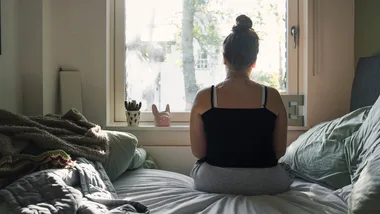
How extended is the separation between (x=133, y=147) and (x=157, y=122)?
1.49 feet

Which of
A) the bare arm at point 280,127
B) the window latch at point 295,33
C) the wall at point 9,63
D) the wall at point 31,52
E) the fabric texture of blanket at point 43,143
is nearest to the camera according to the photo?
the fabric texture of blanket at point 43,143

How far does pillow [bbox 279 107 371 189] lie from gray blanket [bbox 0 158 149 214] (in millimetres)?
739

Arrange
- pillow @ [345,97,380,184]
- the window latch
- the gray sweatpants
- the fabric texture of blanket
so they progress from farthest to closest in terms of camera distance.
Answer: the window latch → the gray sweatpants → pillow @ [345,97,380,184] → the fabric texture of blanket

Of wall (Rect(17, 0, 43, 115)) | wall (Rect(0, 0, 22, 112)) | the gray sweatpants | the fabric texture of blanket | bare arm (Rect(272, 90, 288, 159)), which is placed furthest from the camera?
wall (Rect(17, 0, 43, 115))

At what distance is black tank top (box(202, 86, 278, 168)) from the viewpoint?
1454mm

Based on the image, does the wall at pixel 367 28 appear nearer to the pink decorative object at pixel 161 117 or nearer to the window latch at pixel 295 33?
the window latch at pixel 295 33

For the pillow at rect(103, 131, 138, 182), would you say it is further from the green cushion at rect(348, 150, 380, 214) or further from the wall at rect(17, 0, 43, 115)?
the green cushion at rect(348, 150, 380, 214)

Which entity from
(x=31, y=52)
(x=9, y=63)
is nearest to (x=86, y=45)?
(x=31, y=52)

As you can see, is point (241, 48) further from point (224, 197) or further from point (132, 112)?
point (132, 112)

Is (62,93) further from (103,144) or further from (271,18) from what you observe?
(271,18)

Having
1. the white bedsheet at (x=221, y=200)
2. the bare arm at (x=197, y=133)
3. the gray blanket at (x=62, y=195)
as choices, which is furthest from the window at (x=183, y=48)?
the gray blanket at (x=62, y=195)

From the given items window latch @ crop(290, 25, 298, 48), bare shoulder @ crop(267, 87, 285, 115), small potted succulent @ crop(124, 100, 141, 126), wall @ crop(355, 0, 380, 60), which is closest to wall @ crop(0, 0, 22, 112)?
small potted succulent @ crop(124, 100, 141, 126)

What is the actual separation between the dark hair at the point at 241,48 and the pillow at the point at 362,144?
0.48 metres

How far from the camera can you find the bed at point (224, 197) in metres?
1.22
